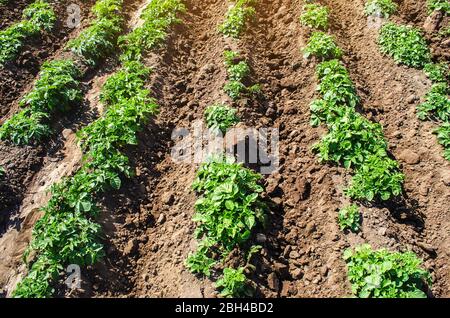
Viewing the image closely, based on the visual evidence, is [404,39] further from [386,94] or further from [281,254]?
[281,254]

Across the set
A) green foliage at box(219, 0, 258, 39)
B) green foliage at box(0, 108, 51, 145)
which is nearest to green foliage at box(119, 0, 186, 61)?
green foliage at box(219, 0, 258, 39)

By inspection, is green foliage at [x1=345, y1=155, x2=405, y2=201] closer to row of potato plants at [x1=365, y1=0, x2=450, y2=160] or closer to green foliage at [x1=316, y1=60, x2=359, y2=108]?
row of potato plants at [x1=365, y1=0, x2=450, y2=160]

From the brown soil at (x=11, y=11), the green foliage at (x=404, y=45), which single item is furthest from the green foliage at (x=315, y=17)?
the brown soil at (x=11, y=11)

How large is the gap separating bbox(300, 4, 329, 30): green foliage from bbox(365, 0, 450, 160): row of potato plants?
893 millimetres

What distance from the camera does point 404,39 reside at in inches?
294

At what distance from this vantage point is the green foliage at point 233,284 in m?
4.63

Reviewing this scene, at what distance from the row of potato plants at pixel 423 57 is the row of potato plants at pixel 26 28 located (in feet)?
20.3

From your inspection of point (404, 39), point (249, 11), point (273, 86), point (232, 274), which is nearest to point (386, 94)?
point (404, 39)

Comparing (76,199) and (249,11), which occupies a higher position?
(249,11)

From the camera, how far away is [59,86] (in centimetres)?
698

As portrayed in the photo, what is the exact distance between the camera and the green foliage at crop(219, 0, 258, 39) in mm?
7984

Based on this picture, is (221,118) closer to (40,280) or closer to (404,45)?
(40,280)

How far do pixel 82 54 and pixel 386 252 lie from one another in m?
6.00

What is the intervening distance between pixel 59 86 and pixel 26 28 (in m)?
2.23
